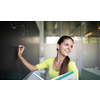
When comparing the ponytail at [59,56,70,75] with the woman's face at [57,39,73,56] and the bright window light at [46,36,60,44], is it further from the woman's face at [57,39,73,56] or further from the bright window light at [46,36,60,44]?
the bright window light at [46,36,60,44]

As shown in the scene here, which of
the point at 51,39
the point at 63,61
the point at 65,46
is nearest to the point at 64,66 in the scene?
the point at 63,61

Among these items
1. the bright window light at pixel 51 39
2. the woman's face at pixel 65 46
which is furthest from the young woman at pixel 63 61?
the bright window light at pixel 51 39

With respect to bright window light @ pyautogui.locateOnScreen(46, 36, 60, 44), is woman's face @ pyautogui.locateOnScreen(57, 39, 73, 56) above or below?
below

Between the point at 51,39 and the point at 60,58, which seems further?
the point at 51,39

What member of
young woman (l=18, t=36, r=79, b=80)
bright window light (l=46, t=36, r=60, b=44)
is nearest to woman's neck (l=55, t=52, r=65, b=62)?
young woman (l=18, t=36, r=79, b=80)

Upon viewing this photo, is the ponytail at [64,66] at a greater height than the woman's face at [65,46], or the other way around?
the woman's face at [65,46]

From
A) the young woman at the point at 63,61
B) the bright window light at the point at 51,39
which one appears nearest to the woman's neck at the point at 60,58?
the young woman at the point at 63,61

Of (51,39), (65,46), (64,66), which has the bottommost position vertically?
(64,66)

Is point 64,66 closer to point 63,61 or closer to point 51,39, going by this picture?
point 63,61

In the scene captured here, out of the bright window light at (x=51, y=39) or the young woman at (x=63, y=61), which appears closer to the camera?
the young woman at (x=63, y=61)

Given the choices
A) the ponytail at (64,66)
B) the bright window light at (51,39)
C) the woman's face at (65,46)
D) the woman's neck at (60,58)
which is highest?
the bright window light at (51,39)

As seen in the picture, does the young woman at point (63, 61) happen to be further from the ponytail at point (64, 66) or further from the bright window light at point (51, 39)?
the bright window light at point (51, 39)
